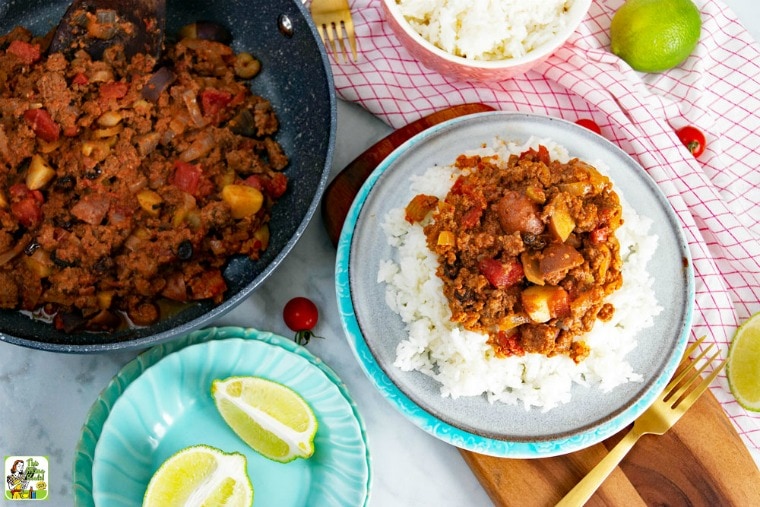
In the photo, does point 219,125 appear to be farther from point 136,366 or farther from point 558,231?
point 558,231

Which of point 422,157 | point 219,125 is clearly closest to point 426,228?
point 422,157

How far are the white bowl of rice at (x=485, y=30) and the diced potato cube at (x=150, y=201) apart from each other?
3.66 ft

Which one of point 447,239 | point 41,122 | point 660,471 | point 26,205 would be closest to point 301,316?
point 447,239

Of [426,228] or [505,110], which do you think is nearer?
[426,228]

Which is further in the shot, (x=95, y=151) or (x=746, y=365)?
(x=746, y=365)

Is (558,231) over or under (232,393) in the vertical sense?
over

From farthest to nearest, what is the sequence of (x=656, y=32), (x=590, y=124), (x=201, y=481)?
(x=590, y=124) < (x=656, y=32) < (x=201, y=481)

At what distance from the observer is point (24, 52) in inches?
104

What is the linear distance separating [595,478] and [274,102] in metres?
1.93

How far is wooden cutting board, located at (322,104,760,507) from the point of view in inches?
105

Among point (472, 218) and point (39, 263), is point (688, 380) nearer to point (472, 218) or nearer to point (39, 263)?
point (472, 218)

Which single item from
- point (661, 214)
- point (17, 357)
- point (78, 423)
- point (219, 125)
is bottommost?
A: point (78, 423)

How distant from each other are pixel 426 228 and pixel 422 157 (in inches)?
14.4

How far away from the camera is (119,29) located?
104 inches
